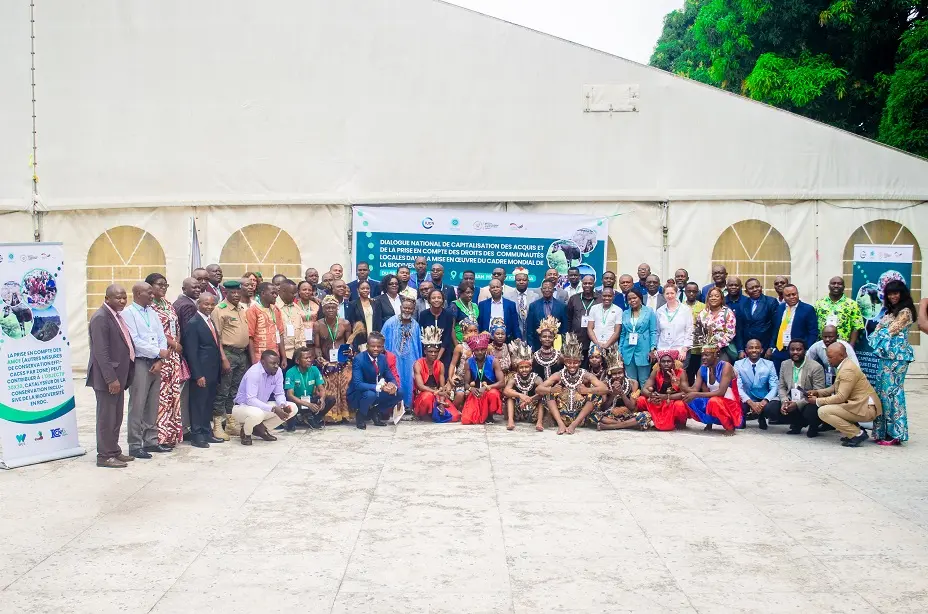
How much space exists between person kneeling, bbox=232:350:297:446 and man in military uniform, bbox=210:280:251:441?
0.15 meters

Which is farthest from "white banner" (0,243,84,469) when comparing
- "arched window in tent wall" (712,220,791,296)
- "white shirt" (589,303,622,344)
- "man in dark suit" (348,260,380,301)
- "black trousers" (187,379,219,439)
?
"arched window in tent wall" (712,220,791,296)

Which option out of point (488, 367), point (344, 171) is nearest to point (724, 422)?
point (488, 367)

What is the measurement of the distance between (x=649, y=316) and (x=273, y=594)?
20.1 ft

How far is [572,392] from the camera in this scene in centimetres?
950

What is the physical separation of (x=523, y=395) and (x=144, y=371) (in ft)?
12.2

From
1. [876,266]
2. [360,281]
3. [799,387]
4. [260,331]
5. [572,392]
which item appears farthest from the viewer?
[876,266]

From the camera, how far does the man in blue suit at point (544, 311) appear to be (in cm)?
1042

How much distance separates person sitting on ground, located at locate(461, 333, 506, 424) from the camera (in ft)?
32.0

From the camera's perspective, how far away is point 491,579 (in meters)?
4.97

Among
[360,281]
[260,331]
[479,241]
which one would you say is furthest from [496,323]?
[260,331]

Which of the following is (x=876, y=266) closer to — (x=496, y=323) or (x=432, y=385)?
(x=496, y=323)

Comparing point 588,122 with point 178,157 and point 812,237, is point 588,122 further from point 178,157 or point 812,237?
point 178,157

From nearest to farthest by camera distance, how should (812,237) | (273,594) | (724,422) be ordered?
(273,594) < (724,422) < (812,237)

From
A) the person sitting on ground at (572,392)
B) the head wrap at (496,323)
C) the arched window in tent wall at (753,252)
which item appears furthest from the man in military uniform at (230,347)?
the arched window in tent wall at (753,252)
